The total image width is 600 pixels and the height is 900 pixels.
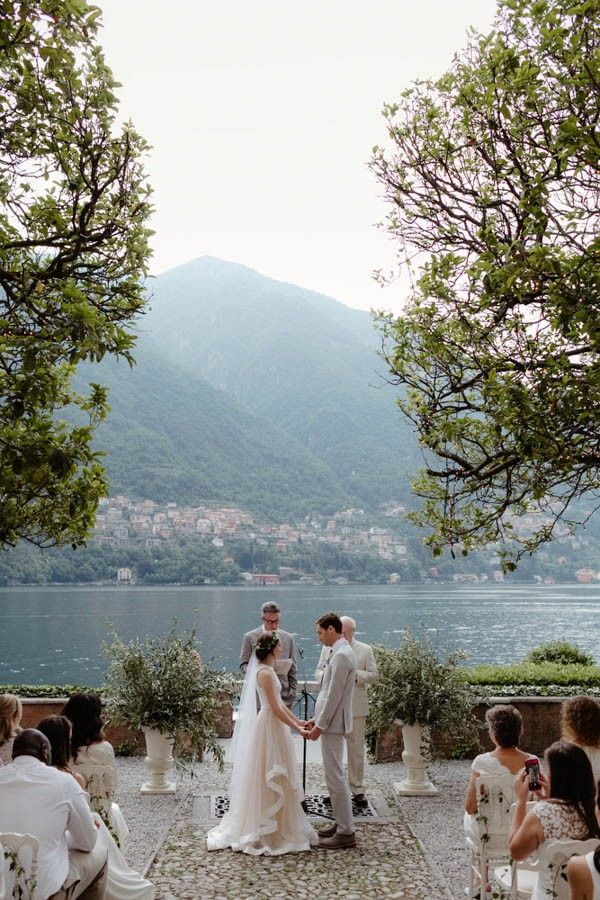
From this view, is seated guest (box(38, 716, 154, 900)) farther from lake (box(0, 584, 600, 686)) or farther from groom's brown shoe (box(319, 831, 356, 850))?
lake (box(0, 584, 600, 686))

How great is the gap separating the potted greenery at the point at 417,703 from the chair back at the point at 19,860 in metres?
5.87

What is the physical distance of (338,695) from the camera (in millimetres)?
7562

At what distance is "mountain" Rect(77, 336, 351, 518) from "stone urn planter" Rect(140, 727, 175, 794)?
99.9m

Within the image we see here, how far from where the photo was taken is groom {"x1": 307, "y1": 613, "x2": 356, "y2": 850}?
295 inches

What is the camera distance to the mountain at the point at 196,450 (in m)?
117

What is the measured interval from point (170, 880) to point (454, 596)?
111 metres

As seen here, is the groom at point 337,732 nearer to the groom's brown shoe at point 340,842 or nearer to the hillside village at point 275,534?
the groom's brown shoe at point 340,842

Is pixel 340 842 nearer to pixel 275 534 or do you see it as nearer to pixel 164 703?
pixel 164 703

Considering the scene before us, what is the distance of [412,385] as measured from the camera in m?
9.81

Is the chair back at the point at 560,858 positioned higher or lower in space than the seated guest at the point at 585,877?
lower

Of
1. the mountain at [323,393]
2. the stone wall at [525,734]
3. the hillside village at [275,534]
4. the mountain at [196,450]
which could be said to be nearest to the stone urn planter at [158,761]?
the stone wall at [525,734]

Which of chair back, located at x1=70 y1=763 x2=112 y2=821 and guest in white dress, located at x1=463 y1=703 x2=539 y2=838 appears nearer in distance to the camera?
guest in white dress, located at x1=463 y1=703 x2=539 y2=838

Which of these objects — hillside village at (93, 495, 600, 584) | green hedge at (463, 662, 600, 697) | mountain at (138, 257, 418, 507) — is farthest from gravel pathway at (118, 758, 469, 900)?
mountain at (138, 257, 418, 507)

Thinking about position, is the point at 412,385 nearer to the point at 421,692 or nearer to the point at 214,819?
the point at 421,692
